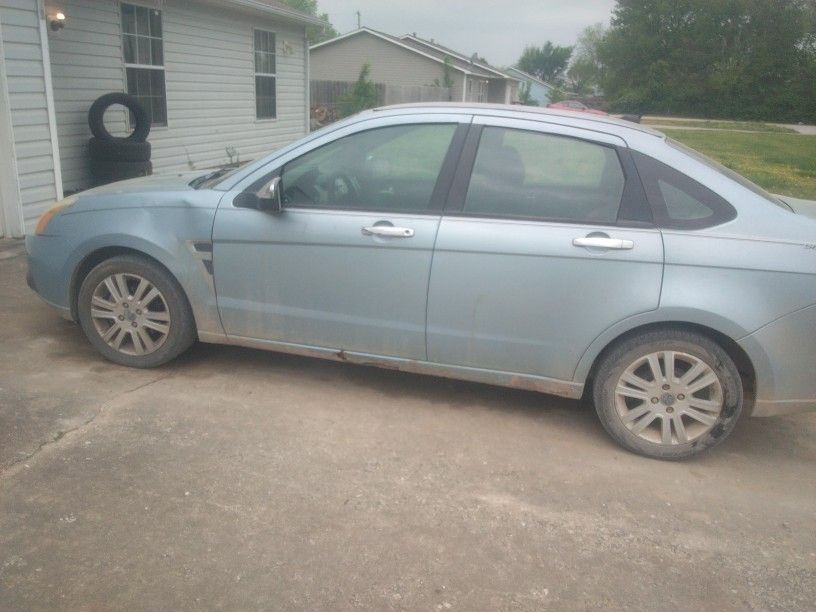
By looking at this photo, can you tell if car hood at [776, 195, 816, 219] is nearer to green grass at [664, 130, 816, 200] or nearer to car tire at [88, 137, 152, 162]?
Answer: car tire at [88, 137, 152, 162]

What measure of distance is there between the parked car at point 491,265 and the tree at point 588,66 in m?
63.4

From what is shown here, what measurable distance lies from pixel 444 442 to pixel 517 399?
2.69ft

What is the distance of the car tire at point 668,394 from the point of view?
144 inches

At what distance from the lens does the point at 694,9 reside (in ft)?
184

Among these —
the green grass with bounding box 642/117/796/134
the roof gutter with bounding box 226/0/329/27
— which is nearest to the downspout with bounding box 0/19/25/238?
the roof gutter with bounding box 226/0/329/27

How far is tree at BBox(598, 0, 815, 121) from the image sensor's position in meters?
52.6

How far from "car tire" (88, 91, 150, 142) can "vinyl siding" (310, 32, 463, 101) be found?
27.6m

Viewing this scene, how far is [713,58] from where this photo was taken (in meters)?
55.3

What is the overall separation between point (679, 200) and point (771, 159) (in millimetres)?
18048

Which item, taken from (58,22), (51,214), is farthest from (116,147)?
(51,214)

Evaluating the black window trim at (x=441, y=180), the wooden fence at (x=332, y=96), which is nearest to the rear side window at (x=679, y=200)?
the black window trim at (x=441, y=180)

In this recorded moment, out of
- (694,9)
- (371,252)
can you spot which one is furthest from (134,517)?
(694,9)

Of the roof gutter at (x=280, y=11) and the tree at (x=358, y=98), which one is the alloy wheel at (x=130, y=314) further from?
the tree at (x=358, y=98)

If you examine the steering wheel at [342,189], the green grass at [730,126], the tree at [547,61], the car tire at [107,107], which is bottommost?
the steering wheel at [342,189]
